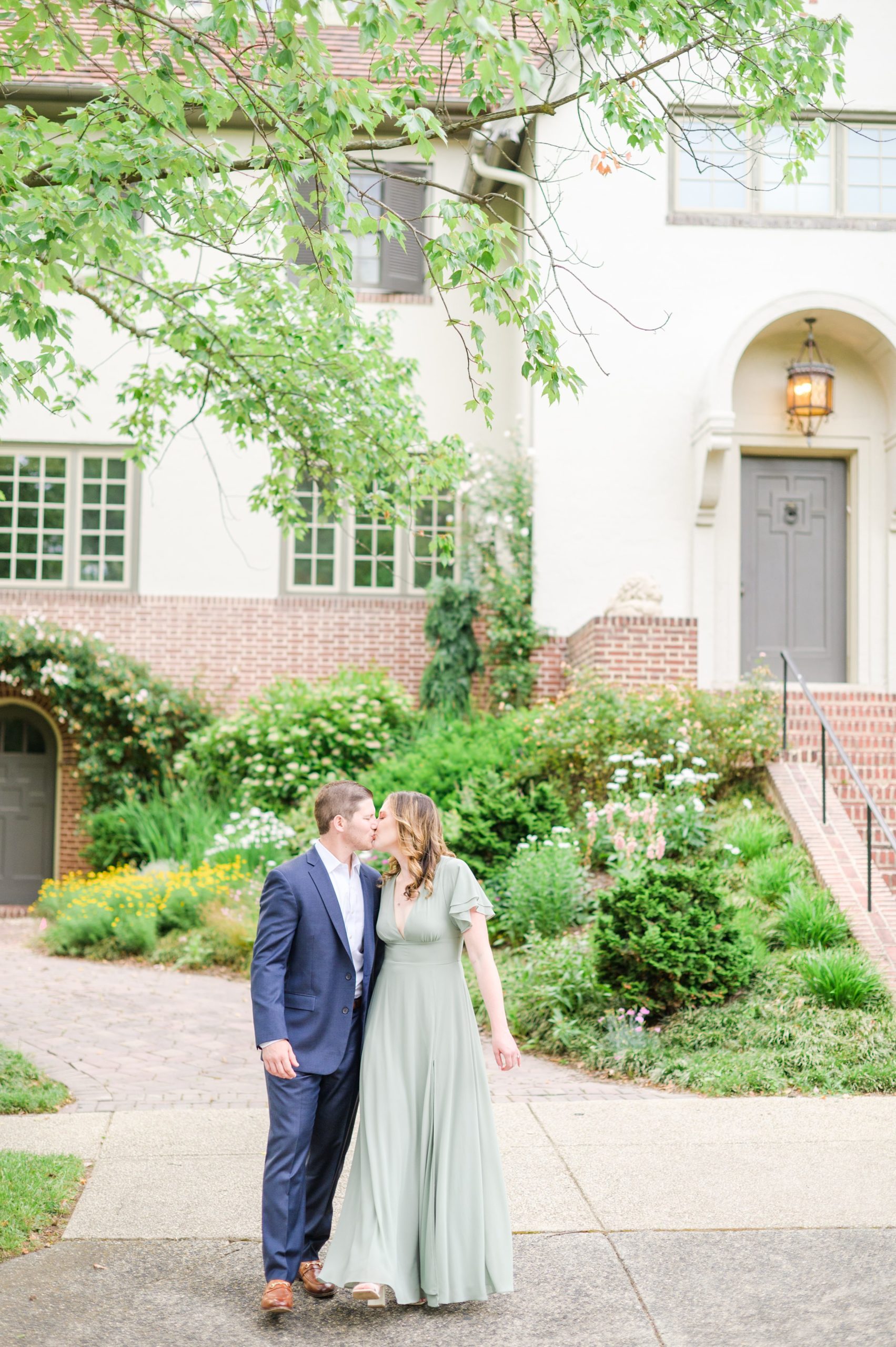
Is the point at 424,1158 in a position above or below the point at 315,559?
below

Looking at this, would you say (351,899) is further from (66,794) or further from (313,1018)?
(66,794)

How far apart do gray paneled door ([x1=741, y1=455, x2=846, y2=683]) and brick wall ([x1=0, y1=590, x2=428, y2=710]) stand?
3.91 meters

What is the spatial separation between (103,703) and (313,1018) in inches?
420

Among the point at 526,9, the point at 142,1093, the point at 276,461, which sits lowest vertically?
the point at 142,1093

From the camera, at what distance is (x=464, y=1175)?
154 inches

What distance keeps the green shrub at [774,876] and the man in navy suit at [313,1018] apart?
5356 mm

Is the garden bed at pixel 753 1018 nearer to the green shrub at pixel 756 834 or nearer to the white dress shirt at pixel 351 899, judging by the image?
the green shrub at pixel 756 834

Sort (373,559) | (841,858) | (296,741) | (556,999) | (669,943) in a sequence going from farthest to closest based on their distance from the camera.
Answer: (373,559) → (296,741) → (841,858) → (556,999) → (669,943)

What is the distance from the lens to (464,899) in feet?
13.2

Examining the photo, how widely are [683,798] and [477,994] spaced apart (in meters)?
2.61

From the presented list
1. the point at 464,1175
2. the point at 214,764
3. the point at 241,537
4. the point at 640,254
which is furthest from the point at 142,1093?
the point at 640,254

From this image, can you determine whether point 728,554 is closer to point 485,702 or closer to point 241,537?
point 485,702

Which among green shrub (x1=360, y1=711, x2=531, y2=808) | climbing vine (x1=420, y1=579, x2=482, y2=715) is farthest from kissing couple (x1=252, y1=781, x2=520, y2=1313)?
climbing vine (x1=420, y1=579, x2=482, y2=715)

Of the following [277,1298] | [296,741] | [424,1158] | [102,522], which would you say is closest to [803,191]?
[296,741]
